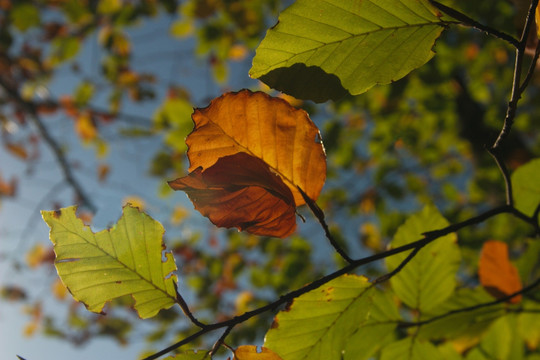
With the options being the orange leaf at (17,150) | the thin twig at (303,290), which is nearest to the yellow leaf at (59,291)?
the orange leaf at (17,150)

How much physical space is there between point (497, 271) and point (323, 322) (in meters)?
0.34

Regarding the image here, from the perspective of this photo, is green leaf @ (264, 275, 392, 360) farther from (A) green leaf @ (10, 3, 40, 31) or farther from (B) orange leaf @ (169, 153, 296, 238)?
(A) green leaf @ (10, 3, 40, 31)

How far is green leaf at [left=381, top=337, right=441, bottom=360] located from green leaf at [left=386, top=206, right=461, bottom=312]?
58mm

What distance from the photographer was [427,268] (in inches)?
24.3

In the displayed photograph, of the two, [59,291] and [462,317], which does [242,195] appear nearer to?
[462,317]

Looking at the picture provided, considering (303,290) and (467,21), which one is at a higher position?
(467,21)

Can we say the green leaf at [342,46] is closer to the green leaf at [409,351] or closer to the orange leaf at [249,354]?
the orange leaf at [249,354]

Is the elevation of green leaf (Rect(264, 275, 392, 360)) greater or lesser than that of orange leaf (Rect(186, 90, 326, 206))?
lesser

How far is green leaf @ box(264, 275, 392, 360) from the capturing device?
438 mm

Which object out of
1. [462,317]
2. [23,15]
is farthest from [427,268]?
[23,15]

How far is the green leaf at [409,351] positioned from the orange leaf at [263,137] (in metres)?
0.32

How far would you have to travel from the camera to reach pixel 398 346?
0.58 m

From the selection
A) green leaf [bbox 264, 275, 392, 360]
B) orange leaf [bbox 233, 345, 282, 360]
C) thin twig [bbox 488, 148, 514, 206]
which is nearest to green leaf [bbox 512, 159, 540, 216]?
thin twig [bbox 488, 148, 514, 206]

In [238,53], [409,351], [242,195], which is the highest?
[238,53]
